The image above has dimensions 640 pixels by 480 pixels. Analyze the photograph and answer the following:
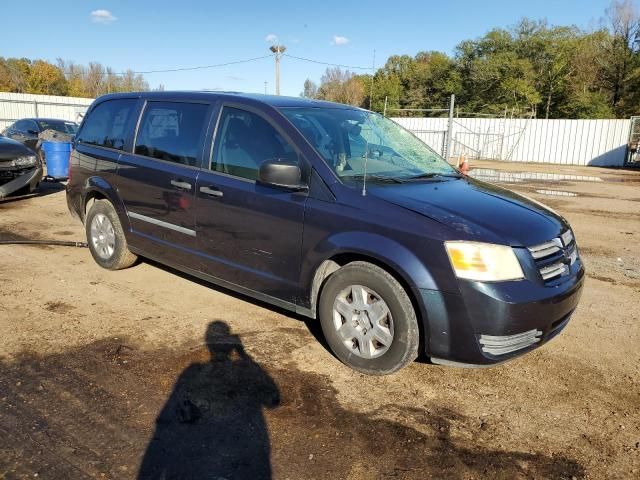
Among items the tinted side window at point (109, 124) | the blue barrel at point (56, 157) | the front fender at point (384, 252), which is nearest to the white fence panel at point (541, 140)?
the blue barrel at point (56, 157)

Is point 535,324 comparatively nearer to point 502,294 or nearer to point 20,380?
point 502,294

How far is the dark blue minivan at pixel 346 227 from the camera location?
307 centimetres

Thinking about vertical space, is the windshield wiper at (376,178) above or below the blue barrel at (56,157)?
above

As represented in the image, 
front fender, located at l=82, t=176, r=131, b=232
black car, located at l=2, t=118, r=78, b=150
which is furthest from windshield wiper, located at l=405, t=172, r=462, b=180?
black car, located at l=2, t=118, r=78, b=150

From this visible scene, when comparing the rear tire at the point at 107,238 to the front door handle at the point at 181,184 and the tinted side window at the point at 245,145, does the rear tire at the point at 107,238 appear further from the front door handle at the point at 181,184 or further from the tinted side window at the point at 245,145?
the tinted side window at the point at 245,145

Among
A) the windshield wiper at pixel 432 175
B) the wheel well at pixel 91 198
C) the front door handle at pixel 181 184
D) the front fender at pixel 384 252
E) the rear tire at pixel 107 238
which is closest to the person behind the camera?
the front fender at pixel 384 252

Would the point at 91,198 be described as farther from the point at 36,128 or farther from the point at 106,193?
the point at 36,128

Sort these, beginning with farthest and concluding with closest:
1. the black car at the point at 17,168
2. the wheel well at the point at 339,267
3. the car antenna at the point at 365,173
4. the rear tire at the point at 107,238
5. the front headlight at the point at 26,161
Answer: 1. the front headlight at the point at 26,161
2. the black car at the point at 17,168
3. the rear tire at the point at 107,238
4. the car antenna at the point at 365,173
5. the wheel well at the point at 339,267

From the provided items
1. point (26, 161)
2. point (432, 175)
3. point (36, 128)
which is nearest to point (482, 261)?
point (432, 175)

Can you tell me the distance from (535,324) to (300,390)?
151 centimetres

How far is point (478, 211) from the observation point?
3.39 metres

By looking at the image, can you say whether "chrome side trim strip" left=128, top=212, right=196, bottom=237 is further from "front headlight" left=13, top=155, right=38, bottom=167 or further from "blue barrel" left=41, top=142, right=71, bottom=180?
"blue barrel" left=41, top=142, right=71, bottom=180

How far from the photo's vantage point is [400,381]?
3418mm

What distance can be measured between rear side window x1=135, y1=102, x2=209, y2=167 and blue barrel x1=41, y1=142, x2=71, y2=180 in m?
8.57
